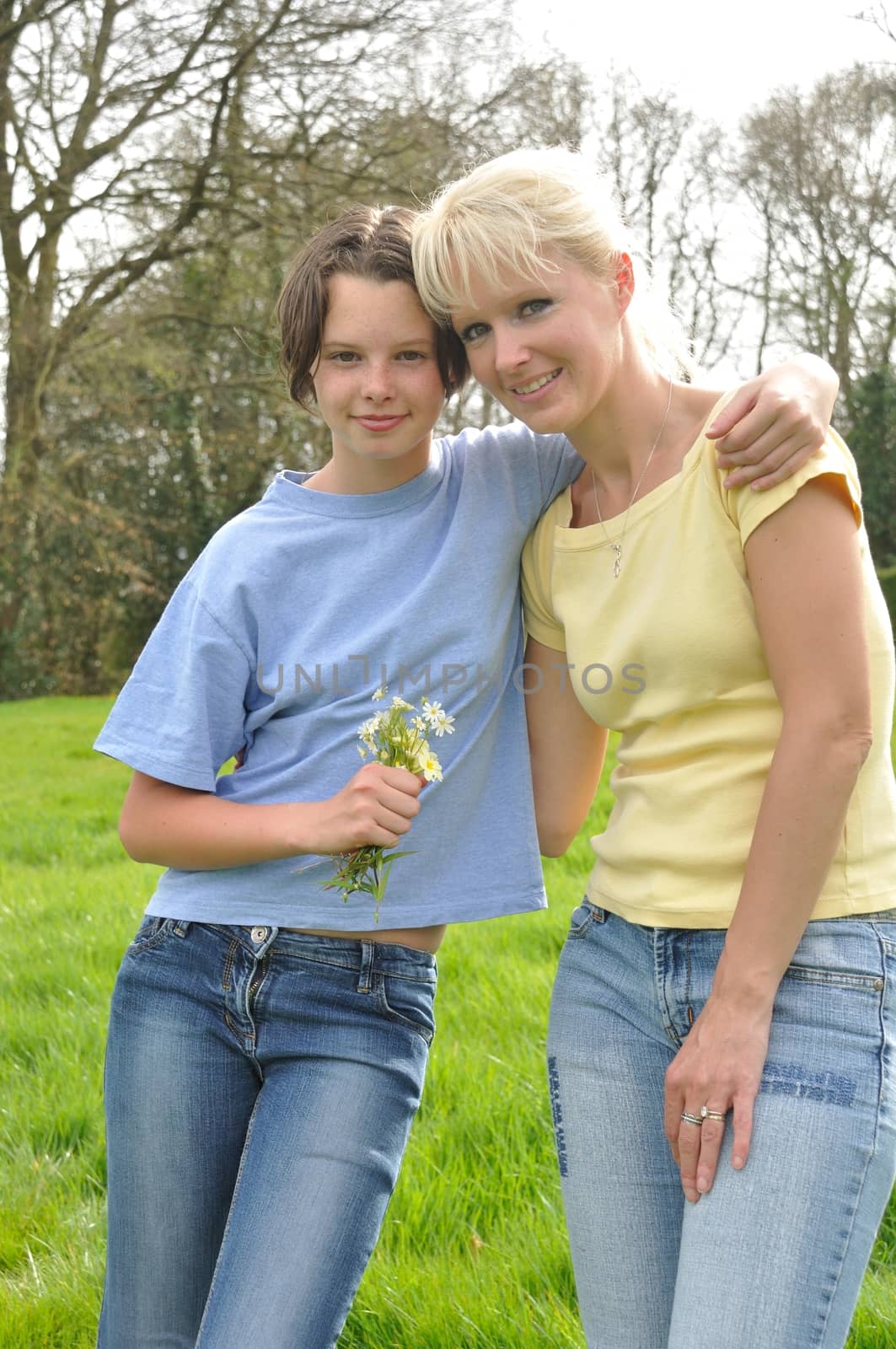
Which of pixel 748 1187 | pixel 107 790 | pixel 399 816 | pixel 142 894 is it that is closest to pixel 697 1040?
pixel 748 1187

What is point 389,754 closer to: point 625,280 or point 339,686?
point 339,686

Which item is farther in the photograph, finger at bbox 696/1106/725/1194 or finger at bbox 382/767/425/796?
finger at bbox 382/767/425/796

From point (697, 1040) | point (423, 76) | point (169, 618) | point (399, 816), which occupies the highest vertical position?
point (423, 76)

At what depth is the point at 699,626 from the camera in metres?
1.97

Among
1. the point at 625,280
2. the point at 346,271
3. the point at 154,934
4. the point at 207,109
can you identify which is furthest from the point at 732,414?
the point at 207,109

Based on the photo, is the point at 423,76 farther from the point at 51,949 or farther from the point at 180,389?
the point at 51,949

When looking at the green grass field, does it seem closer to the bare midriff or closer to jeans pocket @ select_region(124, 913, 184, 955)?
the bare midriff

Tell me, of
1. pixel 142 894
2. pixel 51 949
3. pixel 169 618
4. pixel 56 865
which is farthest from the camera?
pixel 56 865

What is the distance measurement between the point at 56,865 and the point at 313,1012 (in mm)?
5121

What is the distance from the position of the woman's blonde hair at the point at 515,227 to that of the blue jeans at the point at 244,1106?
114 cm

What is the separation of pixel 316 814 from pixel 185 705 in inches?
13.1

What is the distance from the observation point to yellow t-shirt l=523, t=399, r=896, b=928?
1.92m

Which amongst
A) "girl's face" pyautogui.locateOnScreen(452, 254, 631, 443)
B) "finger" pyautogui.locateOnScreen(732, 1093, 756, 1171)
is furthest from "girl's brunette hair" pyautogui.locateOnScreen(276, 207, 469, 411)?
"finger" pyautogui.locateOnScreen(732, 1093, 756, 1171)

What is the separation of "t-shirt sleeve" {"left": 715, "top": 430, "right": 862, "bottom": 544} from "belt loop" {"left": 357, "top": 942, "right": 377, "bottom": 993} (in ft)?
2.98
